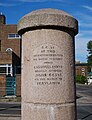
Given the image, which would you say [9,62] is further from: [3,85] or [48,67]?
[48,67]

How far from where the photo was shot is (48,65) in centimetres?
504

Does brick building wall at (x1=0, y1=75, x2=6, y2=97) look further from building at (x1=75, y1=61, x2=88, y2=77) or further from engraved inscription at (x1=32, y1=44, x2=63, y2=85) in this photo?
building at (x1=75, y1=61, x2=88, y2=77)

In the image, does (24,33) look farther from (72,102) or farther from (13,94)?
(13,94)

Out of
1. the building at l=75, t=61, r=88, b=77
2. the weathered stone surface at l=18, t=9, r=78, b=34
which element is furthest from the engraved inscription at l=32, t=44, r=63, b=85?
the building at l=75, t=61, r=88, b=77

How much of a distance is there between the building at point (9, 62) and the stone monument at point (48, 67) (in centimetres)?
2062

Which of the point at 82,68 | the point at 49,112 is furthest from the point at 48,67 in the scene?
the point at 82,68

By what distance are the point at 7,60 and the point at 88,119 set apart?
23.4m

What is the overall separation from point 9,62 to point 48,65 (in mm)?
29971

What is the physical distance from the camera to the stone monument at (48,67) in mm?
5039

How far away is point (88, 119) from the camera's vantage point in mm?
12383

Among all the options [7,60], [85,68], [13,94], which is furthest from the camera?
[85,68]

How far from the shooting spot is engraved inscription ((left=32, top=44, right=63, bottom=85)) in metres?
5.03

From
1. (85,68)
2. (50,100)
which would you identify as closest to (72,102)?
(50,100)

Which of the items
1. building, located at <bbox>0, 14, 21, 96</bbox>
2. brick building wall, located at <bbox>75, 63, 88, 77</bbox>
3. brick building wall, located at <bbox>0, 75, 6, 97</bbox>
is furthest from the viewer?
brick building wall, located at <bbox>75, 63, 88, 77</bbox>
